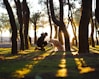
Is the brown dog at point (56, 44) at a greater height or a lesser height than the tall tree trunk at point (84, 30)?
lesser

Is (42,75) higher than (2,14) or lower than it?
lower

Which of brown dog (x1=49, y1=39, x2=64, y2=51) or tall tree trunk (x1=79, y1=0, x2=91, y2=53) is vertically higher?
tall tree trunk (x1=79, y1=0, x2=91, y2=53)

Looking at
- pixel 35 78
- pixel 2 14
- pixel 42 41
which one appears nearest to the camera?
pixel 35 78

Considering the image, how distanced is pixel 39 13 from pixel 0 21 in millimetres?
32229

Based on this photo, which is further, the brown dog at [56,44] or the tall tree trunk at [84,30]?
the brown dog at [56,44]

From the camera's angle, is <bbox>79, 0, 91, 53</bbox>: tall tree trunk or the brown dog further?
the brown dog

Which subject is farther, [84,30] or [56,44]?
[56,44]

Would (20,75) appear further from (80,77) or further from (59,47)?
(59,47)

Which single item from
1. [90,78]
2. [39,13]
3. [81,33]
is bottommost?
[90,78]

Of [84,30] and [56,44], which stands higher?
[84,30]

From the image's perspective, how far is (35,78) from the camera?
10766 millimetres

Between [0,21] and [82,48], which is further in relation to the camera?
[0,21]

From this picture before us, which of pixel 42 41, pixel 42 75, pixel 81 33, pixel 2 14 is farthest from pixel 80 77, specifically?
pixel 2 14

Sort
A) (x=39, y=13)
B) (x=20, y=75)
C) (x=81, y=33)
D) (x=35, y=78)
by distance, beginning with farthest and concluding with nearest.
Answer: (x=39, y=13) → (x=81, y=33) → (x=20, y=75) → (x=35, y=78)
